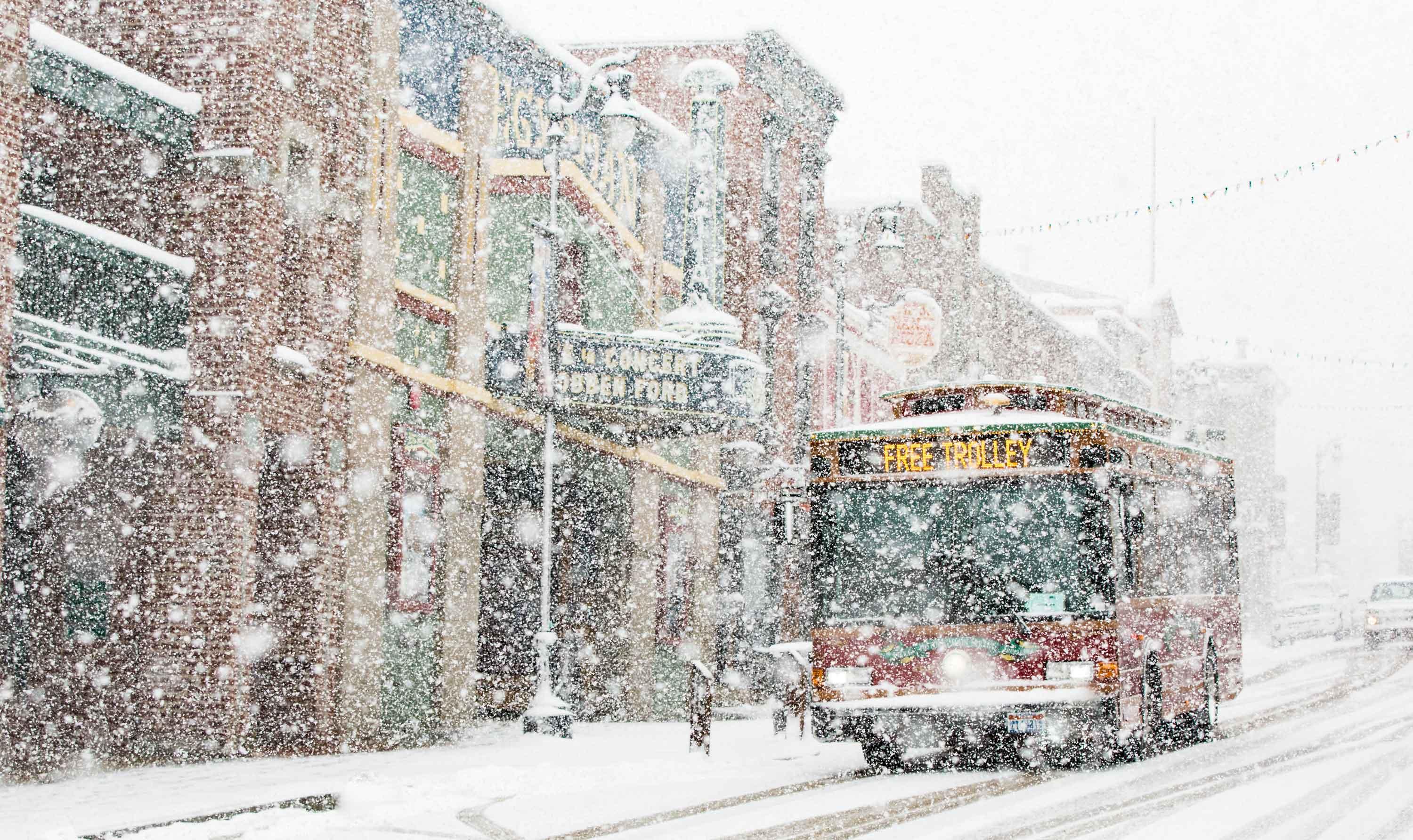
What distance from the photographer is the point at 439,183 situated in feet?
64.1

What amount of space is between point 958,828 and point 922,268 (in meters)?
34.7

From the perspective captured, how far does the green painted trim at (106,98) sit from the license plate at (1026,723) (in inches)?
363

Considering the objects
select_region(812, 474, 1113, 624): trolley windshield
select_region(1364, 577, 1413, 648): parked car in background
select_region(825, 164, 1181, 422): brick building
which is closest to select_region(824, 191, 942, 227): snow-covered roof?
select_region(825, 164, 1181, 422): brick building

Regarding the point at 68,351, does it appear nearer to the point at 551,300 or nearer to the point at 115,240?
the point at 115,240

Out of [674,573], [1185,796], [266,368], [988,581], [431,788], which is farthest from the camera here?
[674,573]

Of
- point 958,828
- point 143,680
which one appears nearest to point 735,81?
point 143,680

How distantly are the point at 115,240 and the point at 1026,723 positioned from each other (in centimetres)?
872

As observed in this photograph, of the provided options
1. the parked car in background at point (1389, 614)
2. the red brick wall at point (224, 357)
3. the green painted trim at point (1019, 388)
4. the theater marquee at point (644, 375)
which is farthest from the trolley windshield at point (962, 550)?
the parked car in background at point (1389, 614)

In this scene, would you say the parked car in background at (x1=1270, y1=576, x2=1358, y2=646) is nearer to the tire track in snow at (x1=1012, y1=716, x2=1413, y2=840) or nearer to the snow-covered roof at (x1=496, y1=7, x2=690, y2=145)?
the snow-covered roof at (x1=496, y1=7, x2=690, y2=145)

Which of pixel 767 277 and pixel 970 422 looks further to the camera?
pixel 767 277

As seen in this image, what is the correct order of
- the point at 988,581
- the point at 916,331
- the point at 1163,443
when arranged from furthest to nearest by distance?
the point at 916,331 < the point at 1163,443 < the point at 988,581

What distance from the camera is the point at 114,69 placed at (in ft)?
48.1

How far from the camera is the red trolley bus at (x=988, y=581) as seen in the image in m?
14.6

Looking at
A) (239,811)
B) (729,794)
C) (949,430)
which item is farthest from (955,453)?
(239,811)
